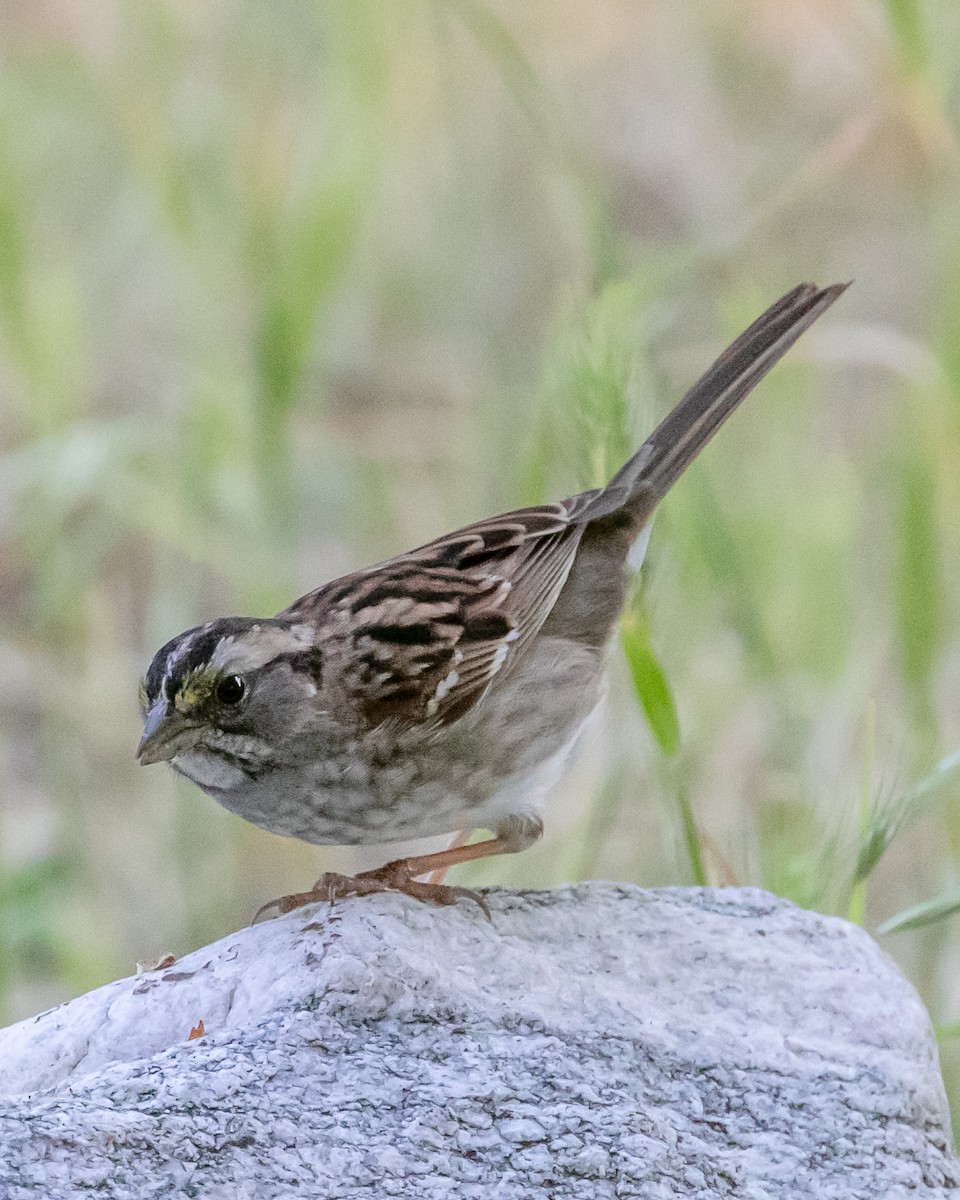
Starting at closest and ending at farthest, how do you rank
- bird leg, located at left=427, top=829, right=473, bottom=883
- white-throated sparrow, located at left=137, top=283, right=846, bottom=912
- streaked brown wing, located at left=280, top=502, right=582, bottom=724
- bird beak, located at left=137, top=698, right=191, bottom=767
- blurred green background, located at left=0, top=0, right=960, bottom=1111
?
bird beak, located at left=137, top=698, right=191, bottom=767 < white-throated sparrow, located at left=137, top=283, right=846, bottom=912 < streaked brown wing, located at left=280, top=502, right=582, bottom=724 < bird leg, located at left=427, top=829, right=473, bottom=883 < blurred green background, located at left=0, top=0, right=960, bottom=1111

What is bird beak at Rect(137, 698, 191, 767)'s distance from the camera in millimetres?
2535

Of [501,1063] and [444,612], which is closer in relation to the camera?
[501,1063]

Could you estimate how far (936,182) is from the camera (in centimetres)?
391

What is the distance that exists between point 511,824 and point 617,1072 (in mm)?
823

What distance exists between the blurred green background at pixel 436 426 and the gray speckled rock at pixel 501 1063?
21 centimetres

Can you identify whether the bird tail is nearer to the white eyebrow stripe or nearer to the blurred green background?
the blurred green background

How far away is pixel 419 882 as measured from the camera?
274 centimetres

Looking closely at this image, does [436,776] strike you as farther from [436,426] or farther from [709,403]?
[436,426]

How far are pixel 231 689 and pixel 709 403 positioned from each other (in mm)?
1048

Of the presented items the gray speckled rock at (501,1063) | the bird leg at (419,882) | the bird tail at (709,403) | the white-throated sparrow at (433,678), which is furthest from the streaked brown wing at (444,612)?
the gray speckled rock at (501,1063)

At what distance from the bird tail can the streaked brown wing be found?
129 mm

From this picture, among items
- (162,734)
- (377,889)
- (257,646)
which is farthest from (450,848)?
(162,734)

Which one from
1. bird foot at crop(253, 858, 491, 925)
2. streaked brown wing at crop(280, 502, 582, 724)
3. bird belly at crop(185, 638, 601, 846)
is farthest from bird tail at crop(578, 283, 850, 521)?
bird foot at crop(253, 858, 491, 925)

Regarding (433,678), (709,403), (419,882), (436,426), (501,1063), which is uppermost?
Answer: (436,426)
